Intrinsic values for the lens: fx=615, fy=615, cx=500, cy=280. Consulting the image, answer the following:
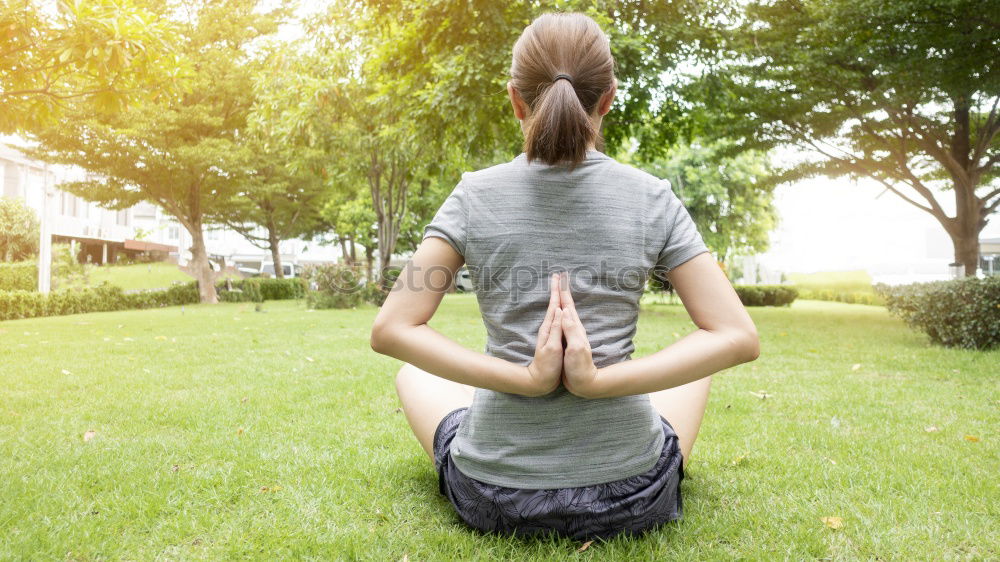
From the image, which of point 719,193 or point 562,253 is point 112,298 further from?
point 719,193

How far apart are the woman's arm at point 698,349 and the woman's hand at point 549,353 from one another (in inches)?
1.9

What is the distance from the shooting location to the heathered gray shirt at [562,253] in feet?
5.65

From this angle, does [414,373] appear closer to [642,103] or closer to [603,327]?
[603,327]

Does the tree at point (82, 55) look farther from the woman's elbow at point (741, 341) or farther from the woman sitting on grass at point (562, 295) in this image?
the woman's elbow at point (741, 341)

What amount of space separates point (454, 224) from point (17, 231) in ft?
87.9

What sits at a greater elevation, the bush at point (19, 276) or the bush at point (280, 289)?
the bush at point (19, 276)

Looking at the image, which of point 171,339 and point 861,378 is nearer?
point 861,378

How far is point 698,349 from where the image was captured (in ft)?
5.44

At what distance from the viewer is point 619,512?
201 centimetres

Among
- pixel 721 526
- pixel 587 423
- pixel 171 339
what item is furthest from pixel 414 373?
pixel 171 339

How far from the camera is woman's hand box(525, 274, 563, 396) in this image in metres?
1.56

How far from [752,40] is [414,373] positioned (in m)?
13.0

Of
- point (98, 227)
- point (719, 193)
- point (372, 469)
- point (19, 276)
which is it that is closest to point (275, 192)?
point (19, 276)

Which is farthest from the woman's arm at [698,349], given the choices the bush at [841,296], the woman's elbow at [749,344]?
the bush at [841,296]
